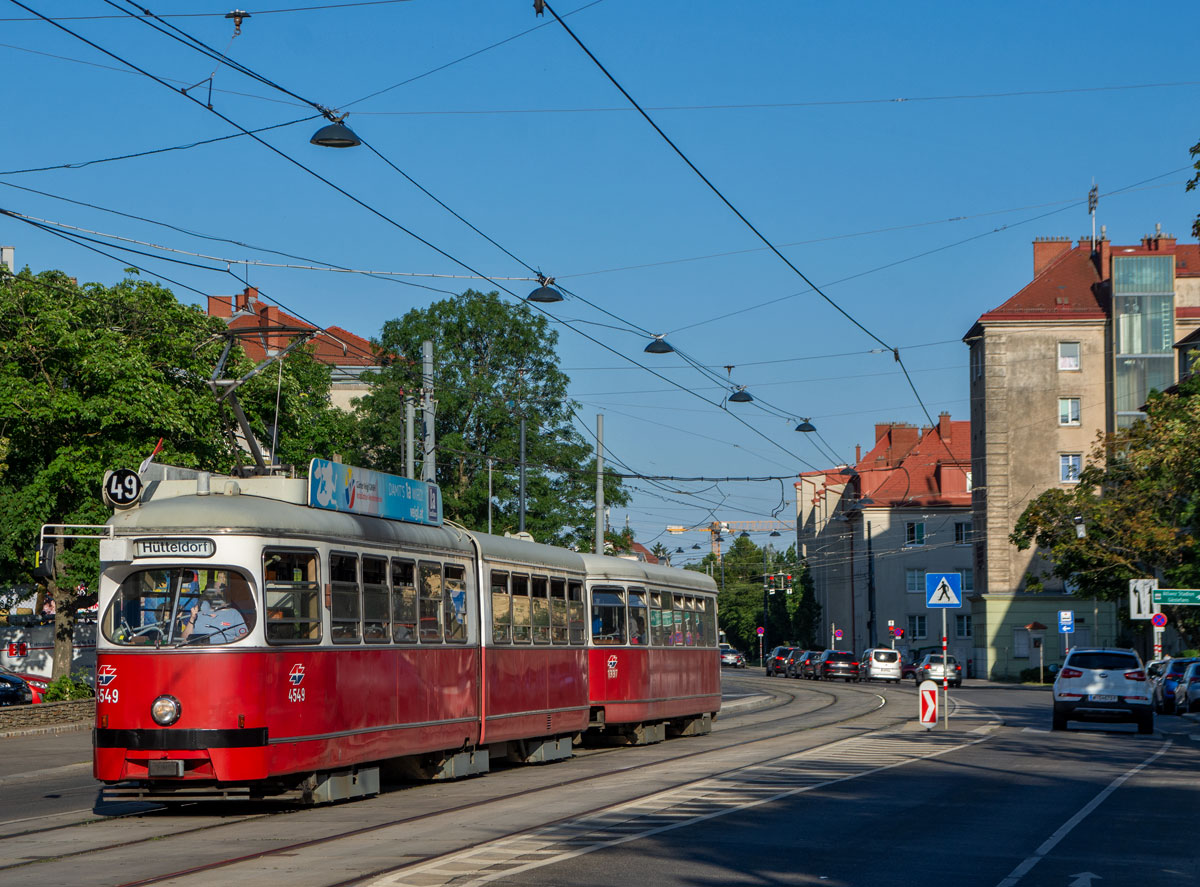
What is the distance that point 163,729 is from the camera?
13.7m

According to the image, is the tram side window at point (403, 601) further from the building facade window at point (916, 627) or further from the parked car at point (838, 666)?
the building facade window at point (916, 627)

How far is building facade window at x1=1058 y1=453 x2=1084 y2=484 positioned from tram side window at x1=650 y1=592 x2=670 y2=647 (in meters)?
49.0

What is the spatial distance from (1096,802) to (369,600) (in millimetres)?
Result: 7294

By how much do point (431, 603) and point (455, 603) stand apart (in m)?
0.76

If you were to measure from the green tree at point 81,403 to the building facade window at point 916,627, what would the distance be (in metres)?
59.8

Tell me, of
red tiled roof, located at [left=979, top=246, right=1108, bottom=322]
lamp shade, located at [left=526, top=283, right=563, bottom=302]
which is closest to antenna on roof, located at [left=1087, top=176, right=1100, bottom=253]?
red tiled roof, located at [left=979, top=246, right=1108, bottom=322]

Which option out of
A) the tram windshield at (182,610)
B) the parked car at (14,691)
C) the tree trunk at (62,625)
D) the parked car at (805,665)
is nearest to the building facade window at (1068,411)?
the parked car at (805,665)

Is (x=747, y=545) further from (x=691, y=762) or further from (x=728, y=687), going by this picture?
(x=691, y=762)

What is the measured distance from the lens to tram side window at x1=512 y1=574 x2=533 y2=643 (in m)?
19.9

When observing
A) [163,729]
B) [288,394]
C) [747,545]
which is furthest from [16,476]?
[747,545]

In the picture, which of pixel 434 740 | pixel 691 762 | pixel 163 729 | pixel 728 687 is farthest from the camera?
pixel 728 687

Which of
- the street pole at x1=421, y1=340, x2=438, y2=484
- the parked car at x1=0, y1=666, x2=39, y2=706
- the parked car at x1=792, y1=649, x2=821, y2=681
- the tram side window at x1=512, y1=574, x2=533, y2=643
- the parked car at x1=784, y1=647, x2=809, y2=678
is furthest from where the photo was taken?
the parked car at x1=784, y1=647, x2=809, y2=678

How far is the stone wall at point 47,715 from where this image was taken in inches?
1172

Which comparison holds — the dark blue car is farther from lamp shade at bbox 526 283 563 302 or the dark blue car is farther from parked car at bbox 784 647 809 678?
parked car at bbox 784 647 809 678
